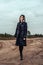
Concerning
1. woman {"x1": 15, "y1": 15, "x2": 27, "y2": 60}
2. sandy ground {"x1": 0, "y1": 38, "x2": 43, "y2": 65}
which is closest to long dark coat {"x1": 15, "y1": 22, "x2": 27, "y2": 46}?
woman {"x1": 15, "y1": 15, "x2": 27, "y2": 60}

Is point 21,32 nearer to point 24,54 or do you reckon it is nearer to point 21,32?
point 21,32

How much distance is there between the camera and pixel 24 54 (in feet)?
50.2

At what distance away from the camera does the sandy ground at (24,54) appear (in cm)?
1298

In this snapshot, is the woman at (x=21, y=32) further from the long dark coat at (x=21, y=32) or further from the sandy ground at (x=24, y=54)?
the sandy ground at (x=24, y=54)

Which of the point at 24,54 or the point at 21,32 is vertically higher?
the point at 21,32

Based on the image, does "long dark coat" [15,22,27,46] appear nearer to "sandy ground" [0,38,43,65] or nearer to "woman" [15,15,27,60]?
"woman" [15,15,27,60]

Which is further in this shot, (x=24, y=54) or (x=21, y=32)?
(x=24, y=54)

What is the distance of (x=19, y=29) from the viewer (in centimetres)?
1287

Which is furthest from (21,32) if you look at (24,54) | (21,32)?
(24,54)

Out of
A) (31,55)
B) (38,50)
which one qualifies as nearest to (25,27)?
(31,55)

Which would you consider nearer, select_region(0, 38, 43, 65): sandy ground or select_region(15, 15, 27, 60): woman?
select_region(15, 15, 27, 60): woman

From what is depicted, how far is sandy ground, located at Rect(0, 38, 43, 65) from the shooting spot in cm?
1298

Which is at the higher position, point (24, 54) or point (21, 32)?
point (21, 32)

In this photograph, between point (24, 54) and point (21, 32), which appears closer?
point (21, 32)
